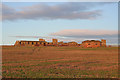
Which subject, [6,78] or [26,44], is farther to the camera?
[26,44]

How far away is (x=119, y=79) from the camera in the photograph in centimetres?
1290

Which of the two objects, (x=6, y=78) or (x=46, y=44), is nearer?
(x=6, y=78)

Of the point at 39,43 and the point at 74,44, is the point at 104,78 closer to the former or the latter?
the point at 39,43

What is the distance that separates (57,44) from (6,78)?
12680 cm

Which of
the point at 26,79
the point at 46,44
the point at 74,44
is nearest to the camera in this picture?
the point at 26,79

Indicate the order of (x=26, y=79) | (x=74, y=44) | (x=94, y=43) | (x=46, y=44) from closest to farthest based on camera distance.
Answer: (x=26, y=79) → (x=94, y=43) → (x=46, y=44) → (x=74, y=44)

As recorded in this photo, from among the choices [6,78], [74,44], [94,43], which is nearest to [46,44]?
[74,44]

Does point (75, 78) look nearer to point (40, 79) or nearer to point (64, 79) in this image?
point (64, 79)

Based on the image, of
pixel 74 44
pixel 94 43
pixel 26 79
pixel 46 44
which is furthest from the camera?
pixel 74 44

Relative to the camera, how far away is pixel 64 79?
1241 cm

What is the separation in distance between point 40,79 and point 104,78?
19.0 feet

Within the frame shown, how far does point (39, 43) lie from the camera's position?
135000 mm

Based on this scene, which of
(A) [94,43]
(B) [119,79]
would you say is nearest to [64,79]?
(B) [119,79]

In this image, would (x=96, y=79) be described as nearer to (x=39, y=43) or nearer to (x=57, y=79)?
(x=57, y=79)
